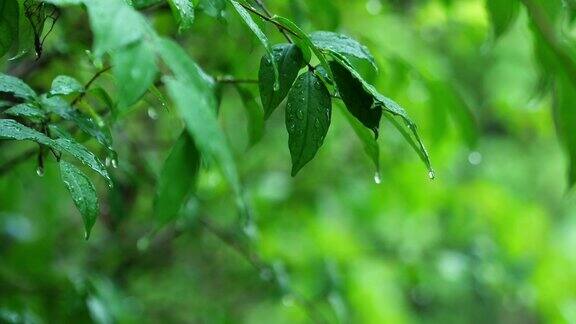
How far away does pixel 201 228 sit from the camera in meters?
1.53

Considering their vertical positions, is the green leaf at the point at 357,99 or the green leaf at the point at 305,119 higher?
the green leaf at the point at 357,99

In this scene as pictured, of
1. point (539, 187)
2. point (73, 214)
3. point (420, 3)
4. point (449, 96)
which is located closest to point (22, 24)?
point (449, 96)

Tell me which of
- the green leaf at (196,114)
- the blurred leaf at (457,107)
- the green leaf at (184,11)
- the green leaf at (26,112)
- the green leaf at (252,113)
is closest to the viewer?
the green leaf at (196,114)

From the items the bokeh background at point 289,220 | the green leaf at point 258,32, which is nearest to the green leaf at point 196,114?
the green leaf at point 258,32

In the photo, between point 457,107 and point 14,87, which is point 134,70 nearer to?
point 14,87

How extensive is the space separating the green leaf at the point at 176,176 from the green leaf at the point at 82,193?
3.1 inches

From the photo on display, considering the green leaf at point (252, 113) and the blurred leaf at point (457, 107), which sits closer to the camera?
the green leaf at point (252, 113)

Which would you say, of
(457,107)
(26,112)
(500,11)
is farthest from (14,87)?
(457,107)

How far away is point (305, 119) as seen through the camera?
0.52m

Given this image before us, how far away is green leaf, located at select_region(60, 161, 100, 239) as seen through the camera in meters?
0.51

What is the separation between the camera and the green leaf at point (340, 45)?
1.81 feet

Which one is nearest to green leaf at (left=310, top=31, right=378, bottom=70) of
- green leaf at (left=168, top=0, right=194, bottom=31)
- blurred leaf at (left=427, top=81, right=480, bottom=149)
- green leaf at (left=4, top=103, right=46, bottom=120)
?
green leaf at (left=168, top=0, right=194, bottom=31)

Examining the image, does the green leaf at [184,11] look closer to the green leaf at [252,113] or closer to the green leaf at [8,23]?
the green leaf at [8,23]

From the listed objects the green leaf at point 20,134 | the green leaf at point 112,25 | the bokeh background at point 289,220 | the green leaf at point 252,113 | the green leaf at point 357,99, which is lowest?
the bokeh background at point 289,220
